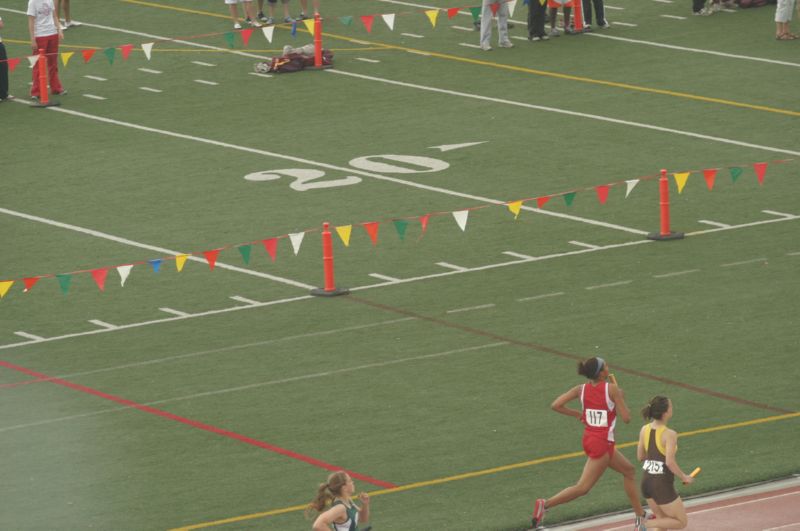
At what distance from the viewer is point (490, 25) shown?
3862 centimetres

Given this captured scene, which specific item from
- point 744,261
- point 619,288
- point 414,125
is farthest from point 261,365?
point 414,125

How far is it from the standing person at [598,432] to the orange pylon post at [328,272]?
8.17 meters

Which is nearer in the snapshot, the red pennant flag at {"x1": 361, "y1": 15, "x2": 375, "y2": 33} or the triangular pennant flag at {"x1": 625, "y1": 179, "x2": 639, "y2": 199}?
the triangular pennant flag at {"x1": 625, "y1": 179, "x2": 639, "y2": 199}

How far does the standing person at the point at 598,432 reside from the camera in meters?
16.9

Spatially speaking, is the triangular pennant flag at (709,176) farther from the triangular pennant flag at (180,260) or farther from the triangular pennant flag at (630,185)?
the triangular pennant flag at (180,260)

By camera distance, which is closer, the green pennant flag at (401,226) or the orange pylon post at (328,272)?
the orange pylon post at (328,272)

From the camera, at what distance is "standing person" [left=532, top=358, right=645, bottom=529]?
55.6 ft

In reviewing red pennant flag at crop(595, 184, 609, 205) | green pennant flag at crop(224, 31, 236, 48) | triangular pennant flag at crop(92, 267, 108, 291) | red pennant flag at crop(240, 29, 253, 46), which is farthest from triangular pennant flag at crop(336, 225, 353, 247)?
red pennant flag at crop(240, 29, 253, 46)

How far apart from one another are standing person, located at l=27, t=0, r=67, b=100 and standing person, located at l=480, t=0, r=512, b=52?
824cm

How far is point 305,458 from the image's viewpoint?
19.4 m

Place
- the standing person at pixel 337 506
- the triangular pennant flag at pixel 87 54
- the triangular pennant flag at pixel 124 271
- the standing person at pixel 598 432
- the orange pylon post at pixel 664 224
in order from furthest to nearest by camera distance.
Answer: the triangular pennant flag at pixel 87 54
the orange pylon post at pixel 664 224
the triangular pennant flag at pixel 124 271
the standing person at pixel 598 432
the standing person at pixel 337 506

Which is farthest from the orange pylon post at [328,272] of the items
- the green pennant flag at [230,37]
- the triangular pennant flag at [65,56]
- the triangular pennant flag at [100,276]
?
the green pennant flag at [230,37]

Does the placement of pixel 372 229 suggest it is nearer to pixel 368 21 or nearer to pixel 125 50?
pixel 125 50

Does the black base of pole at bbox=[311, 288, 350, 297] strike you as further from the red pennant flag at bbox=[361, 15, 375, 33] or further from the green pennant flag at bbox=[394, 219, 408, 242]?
the red pennant flag at bbox=[361, 15, 375, 33]
